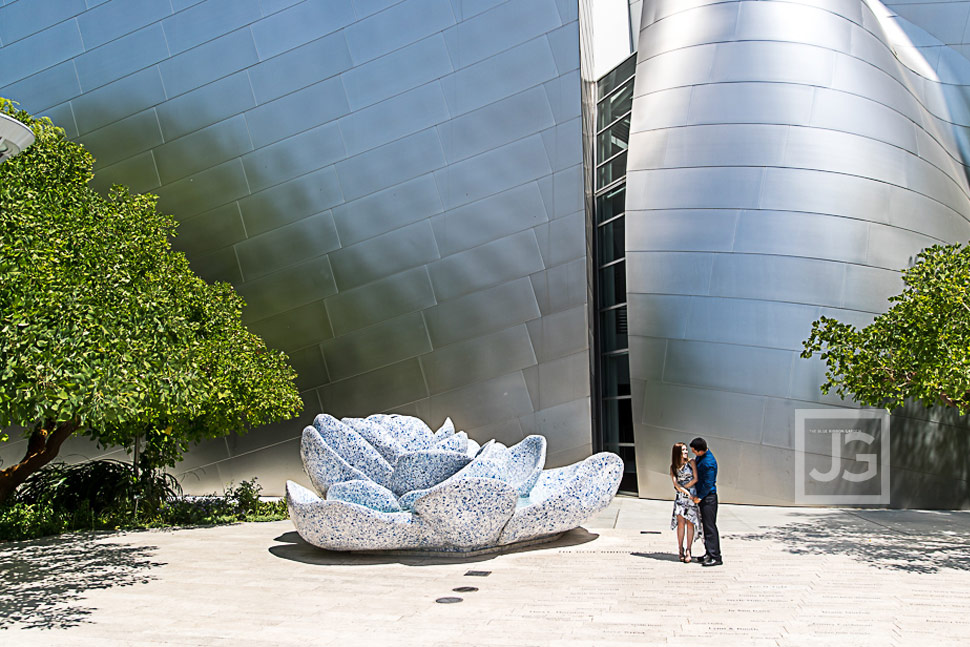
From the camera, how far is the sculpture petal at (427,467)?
440 inches

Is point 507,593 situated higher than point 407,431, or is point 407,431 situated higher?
point 407,431

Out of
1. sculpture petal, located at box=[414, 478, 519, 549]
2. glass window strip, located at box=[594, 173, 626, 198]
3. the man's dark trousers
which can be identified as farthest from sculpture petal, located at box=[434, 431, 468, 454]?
glass window strip, located at box=[594, 173, 626, 198]

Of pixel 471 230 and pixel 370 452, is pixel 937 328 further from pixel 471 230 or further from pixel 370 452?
pixel 471 230

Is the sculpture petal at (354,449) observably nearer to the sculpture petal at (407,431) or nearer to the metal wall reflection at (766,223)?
the sculpture petal at (407,431)

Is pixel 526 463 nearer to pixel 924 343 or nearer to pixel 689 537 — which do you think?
pixel 689 537

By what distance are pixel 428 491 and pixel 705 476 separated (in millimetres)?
3718

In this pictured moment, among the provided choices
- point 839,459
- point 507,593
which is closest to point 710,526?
point 507,593

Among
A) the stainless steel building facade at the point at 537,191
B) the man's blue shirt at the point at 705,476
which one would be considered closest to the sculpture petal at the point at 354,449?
the man's blue shirt at the point at 705,476

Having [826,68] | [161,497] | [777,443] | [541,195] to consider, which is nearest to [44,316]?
[161,497]

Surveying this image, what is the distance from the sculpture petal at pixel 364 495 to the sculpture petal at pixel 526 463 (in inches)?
79.8

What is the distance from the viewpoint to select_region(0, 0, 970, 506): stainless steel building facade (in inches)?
690

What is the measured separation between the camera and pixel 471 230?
62.9 feet

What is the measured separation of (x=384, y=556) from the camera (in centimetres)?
1092

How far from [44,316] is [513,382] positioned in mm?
12116
